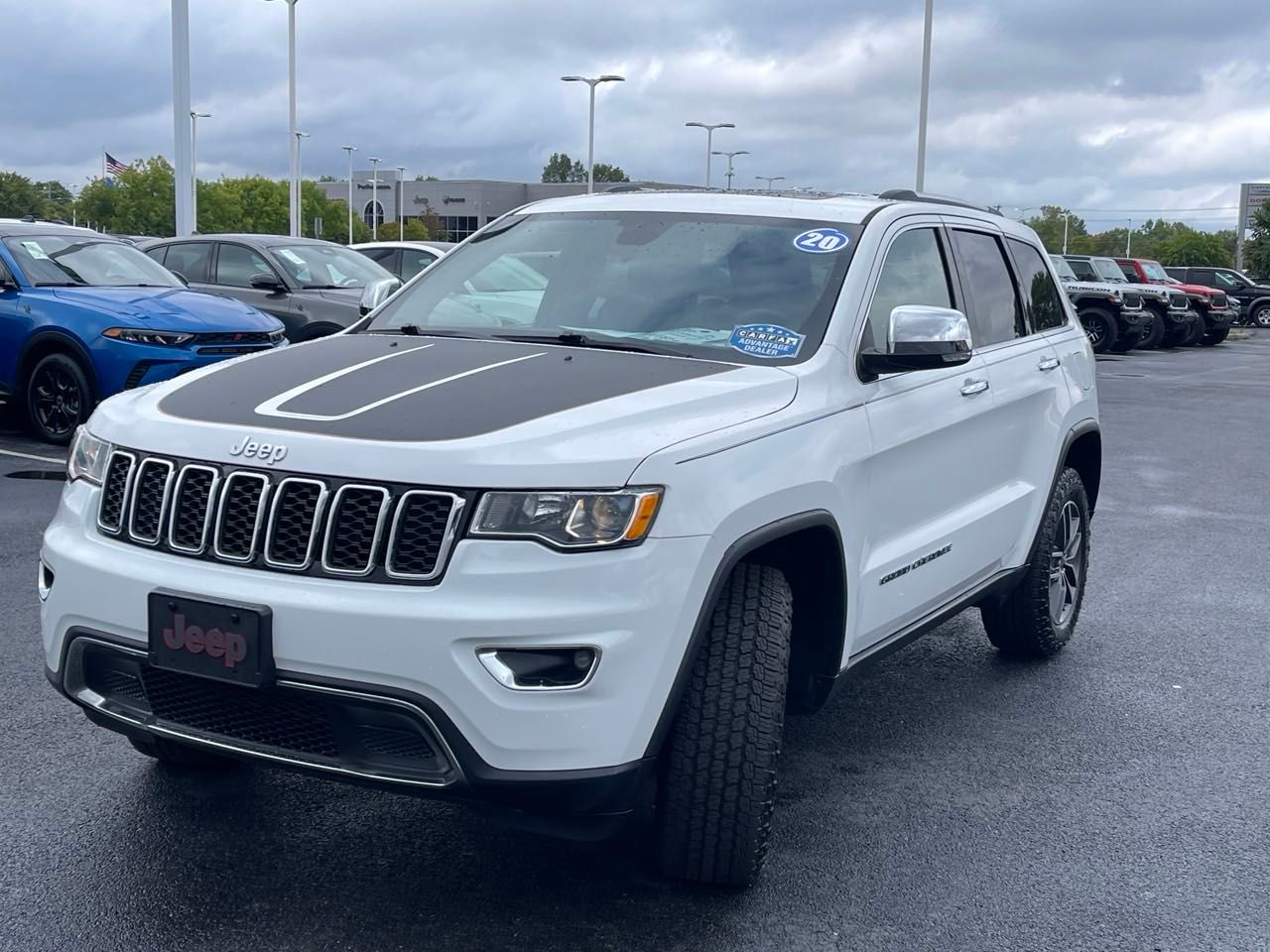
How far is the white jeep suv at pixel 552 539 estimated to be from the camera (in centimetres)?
297

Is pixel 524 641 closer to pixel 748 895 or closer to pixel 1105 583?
pixel 748 895

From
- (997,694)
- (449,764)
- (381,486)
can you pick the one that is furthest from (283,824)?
(997,694)

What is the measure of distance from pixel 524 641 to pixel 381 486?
45 cm

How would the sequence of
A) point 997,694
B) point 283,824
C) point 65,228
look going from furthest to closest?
point 65,228, point 997,694, point 283,824

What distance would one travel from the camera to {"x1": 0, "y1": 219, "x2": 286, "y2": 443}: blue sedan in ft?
33.7

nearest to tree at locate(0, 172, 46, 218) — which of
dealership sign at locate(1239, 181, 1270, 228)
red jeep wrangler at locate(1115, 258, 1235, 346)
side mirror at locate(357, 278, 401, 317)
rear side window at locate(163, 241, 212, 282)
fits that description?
dealership sign at locate(1239, 181, 1270, 228)

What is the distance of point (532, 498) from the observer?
9.86 ft

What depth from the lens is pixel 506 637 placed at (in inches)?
115

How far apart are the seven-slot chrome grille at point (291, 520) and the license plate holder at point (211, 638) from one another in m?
0.12

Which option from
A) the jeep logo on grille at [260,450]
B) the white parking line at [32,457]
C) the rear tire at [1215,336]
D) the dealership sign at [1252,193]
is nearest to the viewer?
the jeep logo on grille at [260,450]

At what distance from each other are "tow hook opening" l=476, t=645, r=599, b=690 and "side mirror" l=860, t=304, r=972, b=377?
55.8 inches

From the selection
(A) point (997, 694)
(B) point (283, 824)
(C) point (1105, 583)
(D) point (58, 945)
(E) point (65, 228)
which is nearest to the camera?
(D) point (58, 945)

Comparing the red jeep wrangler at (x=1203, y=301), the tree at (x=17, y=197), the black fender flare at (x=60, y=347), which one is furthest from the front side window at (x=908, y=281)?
the tree at (x=17, y=197)

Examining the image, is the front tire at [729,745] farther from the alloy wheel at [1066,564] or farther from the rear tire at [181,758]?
the alloy wheel at [1066,564]
